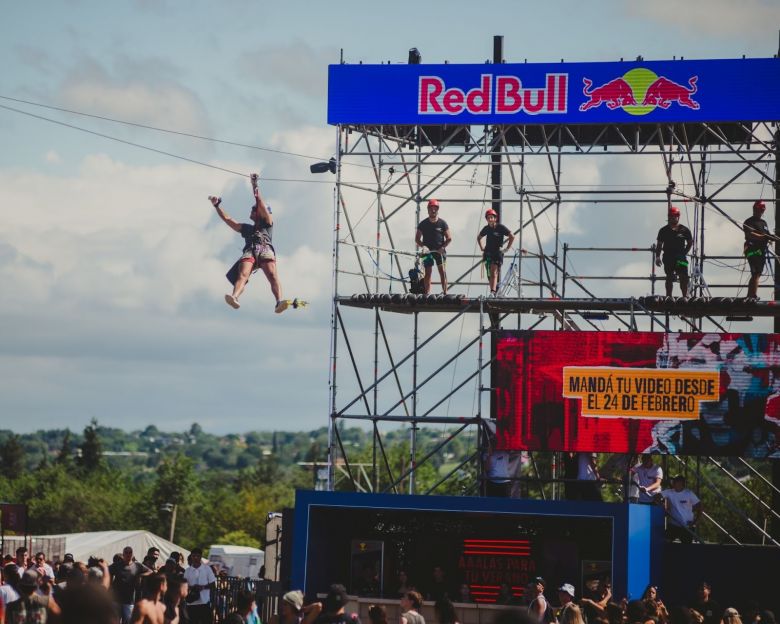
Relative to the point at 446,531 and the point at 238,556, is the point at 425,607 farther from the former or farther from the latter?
the point at 238,556

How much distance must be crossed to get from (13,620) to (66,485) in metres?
112

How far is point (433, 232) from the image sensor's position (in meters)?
26.2

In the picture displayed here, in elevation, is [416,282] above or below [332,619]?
above

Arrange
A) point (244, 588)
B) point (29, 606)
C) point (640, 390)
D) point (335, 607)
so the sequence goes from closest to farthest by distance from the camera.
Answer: point (335, 607)
point (29, 606)
point (244, 588)
point (640, 390)

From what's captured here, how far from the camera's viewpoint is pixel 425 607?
2186cm

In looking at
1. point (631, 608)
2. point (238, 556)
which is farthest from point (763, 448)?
point (238, 556)

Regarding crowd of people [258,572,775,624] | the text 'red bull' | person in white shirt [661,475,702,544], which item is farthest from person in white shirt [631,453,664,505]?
the text 'red bull'

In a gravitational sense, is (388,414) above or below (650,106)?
below

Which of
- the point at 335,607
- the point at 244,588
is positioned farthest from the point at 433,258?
the point at 335,607

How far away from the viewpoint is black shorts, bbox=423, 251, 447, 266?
85.4 ft

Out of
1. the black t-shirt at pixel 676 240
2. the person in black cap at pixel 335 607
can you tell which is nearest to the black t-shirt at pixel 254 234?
the black t-shirt at pixel 676 240

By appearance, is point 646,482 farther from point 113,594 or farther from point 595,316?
point 113,594

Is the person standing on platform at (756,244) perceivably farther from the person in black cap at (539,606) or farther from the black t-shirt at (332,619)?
the black t-shirt at (332,619)

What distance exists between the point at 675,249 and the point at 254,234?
765cm
